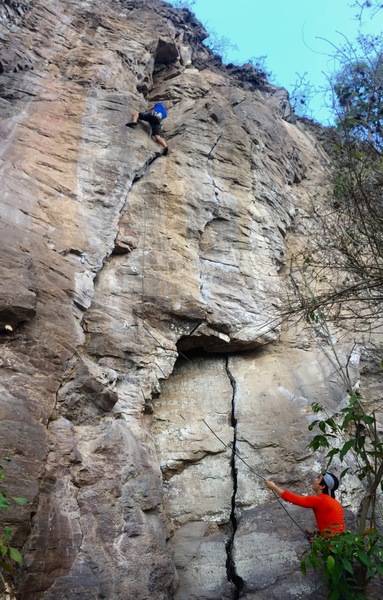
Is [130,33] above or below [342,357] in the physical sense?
above

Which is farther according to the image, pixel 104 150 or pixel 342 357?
pixel 104 150

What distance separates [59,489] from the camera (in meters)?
5.04

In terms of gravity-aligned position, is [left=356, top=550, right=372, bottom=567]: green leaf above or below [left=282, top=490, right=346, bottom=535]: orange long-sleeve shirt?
below

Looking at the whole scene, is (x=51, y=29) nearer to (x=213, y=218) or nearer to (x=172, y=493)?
(x=213, y=218)

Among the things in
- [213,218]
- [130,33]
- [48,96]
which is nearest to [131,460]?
[213,218]

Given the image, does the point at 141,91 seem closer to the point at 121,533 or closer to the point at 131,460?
the point at 131,460

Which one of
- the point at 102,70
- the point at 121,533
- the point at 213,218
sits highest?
the point at 102,70

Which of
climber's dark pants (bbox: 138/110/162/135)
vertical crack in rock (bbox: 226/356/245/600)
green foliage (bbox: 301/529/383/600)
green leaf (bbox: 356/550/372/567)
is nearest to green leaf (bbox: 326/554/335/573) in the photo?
green foliage (bbox: 301/529/383/600)

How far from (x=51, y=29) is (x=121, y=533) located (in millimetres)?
10124

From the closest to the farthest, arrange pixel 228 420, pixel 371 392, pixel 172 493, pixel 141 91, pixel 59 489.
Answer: pixel 59 489, pixel 172 493, pixel 228 420, pixel 371 392, pixel 141 91

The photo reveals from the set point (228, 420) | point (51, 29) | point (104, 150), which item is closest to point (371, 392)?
point (228, 420)

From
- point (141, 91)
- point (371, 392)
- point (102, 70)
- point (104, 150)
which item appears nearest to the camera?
point (371, 392)

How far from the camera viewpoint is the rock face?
5.13m

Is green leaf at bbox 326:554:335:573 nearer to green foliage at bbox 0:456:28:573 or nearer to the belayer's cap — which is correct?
the belayer's cap
